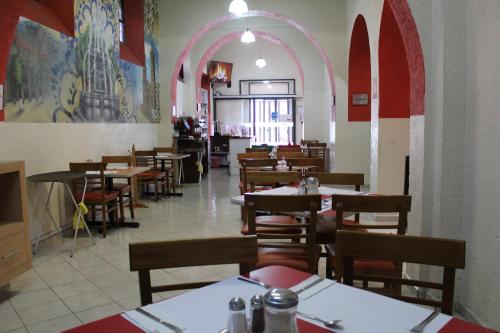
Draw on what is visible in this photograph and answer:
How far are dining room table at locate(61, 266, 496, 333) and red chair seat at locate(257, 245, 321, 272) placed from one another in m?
1.18

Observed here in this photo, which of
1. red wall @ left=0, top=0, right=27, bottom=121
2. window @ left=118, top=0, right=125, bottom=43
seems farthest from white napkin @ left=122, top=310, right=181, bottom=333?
window @ left=118, top=0, right=125, bottom=43

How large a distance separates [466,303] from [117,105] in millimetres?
6131

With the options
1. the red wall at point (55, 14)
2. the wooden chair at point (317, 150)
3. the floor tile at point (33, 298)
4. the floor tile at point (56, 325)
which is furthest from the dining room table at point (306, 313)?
the wooden chair at point (317, 150)

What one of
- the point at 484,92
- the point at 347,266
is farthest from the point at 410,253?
the point at 484,92

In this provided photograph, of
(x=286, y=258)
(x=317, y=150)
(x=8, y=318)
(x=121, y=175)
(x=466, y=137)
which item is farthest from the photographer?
(x=317, y=150)

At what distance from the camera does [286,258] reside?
2.77m

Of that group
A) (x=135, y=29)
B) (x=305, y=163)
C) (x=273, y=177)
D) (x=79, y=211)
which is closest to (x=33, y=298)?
(x=79, y=211)

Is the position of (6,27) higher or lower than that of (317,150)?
higher

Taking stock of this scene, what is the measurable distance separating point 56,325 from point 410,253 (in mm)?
2514

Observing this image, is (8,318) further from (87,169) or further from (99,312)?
(87,169)

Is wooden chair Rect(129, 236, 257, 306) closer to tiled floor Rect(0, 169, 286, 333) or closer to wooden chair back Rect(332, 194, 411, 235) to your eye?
wooden chair back Rect(332, 194, 411, 235)

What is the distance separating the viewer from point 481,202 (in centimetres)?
267

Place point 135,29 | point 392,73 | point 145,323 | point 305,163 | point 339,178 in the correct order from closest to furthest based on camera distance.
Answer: point 145,323 → point 339,178 → point 305,163 → point 392,73 → point 135,29

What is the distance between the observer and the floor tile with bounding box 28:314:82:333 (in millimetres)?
2877
